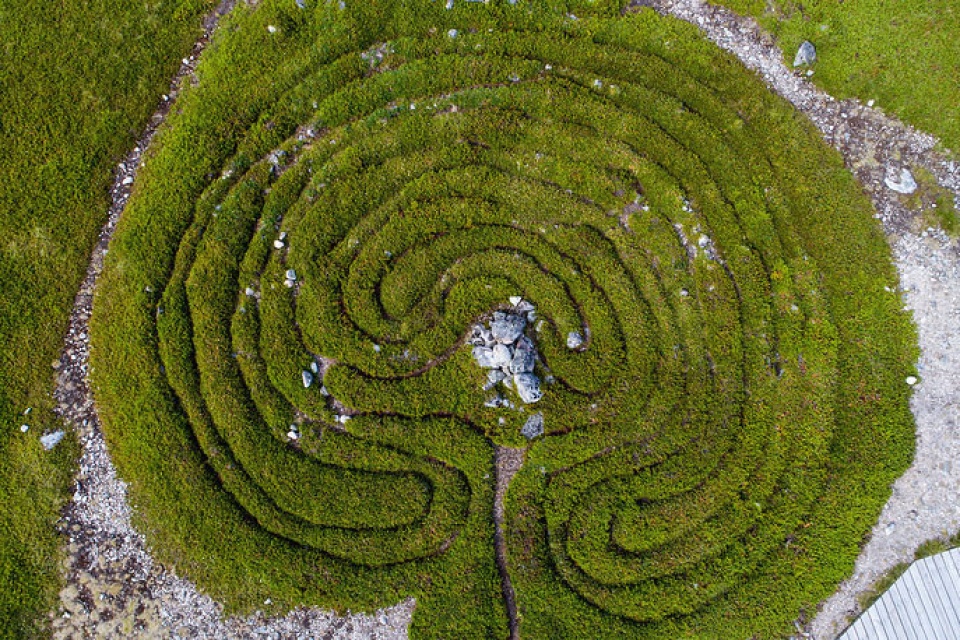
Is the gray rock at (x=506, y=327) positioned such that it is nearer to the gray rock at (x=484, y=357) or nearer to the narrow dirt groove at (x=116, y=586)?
the gray rock at (x=484, y=357)

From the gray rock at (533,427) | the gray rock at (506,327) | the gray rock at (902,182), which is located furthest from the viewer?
the gray rock at (902,182)

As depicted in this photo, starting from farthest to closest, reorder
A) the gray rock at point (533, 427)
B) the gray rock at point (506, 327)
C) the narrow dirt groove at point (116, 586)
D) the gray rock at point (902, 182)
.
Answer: the gray rock at point (902, 182), the gray rock at point (533, 427), the gray rock at point (506, 327), the narrow dirt groove at point (116, 586)

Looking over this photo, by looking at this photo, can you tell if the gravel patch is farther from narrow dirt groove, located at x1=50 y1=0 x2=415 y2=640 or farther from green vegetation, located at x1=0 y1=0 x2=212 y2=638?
green vegetation, located at x1=0 y1=0 x2=212 y2=638

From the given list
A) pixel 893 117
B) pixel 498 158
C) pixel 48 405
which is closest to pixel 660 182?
pixel 498 158

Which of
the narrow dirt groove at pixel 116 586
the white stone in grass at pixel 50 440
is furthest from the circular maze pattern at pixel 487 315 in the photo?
the white stone in grass at pixel 50 440

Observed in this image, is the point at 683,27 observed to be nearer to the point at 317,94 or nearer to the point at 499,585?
the point at 317,94

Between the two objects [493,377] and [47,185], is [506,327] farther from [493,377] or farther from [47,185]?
[47,185]
